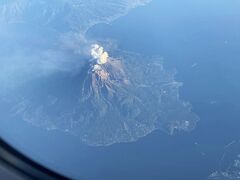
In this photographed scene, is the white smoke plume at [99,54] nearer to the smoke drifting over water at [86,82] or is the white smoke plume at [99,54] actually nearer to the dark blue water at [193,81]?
the smoke drifting over water at [86,82]

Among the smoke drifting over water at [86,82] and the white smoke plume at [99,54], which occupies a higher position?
the white smoke plume at [99,54]

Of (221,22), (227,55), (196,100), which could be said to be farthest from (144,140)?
(221,22)

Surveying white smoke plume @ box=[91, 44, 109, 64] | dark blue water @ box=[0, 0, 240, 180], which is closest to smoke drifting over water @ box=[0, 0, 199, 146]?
white smoke plume @ box=[91, 44, 109, 64]

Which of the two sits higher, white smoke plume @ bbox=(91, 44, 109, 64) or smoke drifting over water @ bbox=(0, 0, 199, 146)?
white smoke plume @ bbox=(91, 44, 109, 64)

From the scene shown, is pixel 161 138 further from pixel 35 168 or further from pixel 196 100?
pixel 35 168

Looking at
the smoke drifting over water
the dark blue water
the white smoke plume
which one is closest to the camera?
the dark blue water

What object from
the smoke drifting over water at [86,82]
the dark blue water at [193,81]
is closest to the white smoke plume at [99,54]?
the smoke drifting over water at [86,82]

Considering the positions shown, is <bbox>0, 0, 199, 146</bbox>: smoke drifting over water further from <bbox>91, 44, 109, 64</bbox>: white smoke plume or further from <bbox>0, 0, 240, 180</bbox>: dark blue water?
<bbox>0, 0, 240, 180</bbox>: dark blue water

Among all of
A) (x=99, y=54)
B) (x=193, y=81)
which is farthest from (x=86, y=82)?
(x=193, y=81)

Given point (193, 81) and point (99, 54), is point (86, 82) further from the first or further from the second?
point (193, 81)
